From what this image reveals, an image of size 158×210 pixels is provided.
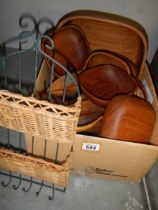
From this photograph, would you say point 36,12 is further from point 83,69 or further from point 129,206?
point 129,206

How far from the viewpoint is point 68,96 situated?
122 cm

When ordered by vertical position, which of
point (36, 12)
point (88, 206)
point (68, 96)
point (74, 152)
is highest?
point (36, 12)

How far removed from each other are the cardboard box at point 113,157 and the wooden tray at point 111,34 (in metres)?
0.20

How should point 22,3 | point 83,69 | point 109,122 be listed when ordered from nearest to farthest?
point 109,122 → point 83,69 → point 22,3

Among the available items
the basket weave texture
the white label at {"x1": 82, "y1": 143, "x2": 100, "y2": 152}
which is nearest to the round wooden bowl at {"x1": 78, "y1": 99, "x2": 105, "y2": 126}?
the white label at {"x1": 82, "y1": 143, "x2": 100, "y2": 152}

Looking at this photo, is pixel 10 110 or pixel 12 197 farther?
pixel 12 197

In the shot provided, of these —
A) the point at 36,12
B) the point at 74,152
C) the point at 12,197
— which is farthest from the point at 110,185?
the point at 36,12

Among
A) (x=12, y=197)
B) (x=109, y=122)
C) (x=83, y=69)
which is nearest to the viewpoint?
(x=109, y=122)

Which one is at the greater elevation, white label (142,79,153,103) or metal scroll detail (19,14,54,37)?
metal scroll detail (19,14,54,37)

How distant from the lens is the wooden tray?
1271mm

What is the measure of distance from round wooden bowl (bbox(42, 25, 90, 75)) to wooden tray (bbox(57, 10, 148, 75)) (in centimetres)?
6

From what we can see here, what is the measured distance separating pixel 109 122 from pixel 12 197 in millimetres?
561

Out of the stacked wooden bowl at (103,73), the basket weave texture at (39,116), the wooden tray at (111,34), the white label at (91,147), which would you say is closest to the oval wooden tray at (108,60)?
the stacked wooden bowl at (103,73)

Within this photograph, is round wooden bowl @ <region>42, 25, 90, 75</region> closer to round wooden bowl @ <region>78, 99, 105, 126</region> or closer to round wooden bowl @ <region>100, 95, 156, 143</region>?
round wooden bowl @ <region>78, 99, 105, 126</region>
